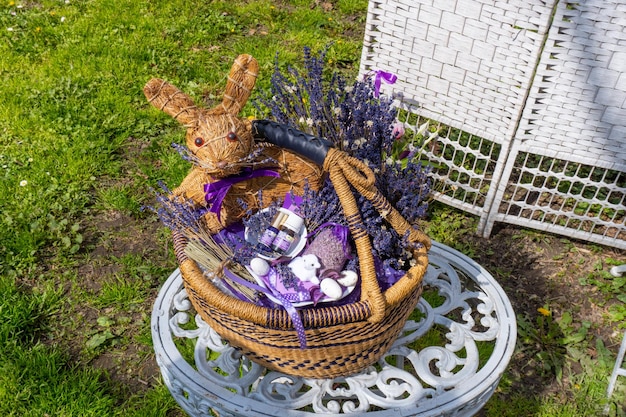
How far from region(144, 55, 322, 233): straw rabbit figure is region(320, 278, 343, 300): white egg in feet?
1.21

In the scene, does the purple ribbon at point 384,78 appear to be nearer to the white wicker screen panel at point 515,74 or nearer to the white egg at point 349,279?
the white wicker screen panel at point 515,74

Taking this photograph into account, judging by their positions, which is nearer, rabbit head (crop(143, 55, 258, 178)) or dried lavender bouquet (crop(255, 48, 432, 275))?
rabbit head (crop(143, 55, 258, 178))

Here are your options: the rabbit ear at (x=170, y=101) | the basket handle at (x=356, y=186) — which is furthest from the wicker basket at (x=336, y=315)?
the rabbit ear at (x=170, y=101)

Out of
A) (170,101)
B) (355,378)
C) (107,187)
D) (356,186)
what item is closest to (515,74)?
(356,186)

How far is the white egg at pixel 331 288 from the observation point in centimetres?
179

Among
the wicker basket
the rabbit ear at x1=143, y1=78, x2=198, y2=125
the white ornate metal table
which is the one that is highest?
the rabbit ear at x1=143, y1=78, x2=198, y2=125

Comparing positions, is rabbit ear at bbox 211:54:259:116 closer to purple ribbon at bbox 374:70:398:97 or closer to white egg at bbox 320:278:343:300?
white egg at bbox 320:278:343:300

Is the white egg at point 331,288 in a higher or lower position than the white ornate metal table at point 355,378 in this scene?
higher

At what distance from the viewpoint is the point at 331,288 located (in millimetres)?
1795

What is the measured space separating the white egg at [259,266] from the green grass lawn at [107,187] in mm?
1040

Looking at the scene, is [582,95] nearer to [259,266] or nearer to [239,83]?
[239,83]

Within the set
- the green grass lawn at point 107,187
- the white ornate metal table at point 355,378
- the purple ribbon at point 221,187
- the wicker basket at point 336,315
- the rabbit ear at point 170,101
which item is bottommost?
the green grass lawn at point 107,187

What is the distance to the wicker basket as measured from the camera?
5.77 feet

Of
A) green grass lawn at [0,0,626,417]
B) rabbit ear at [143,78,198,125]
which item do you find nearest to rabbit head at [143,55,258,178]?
rabbit ear at [143,78,198,125]
